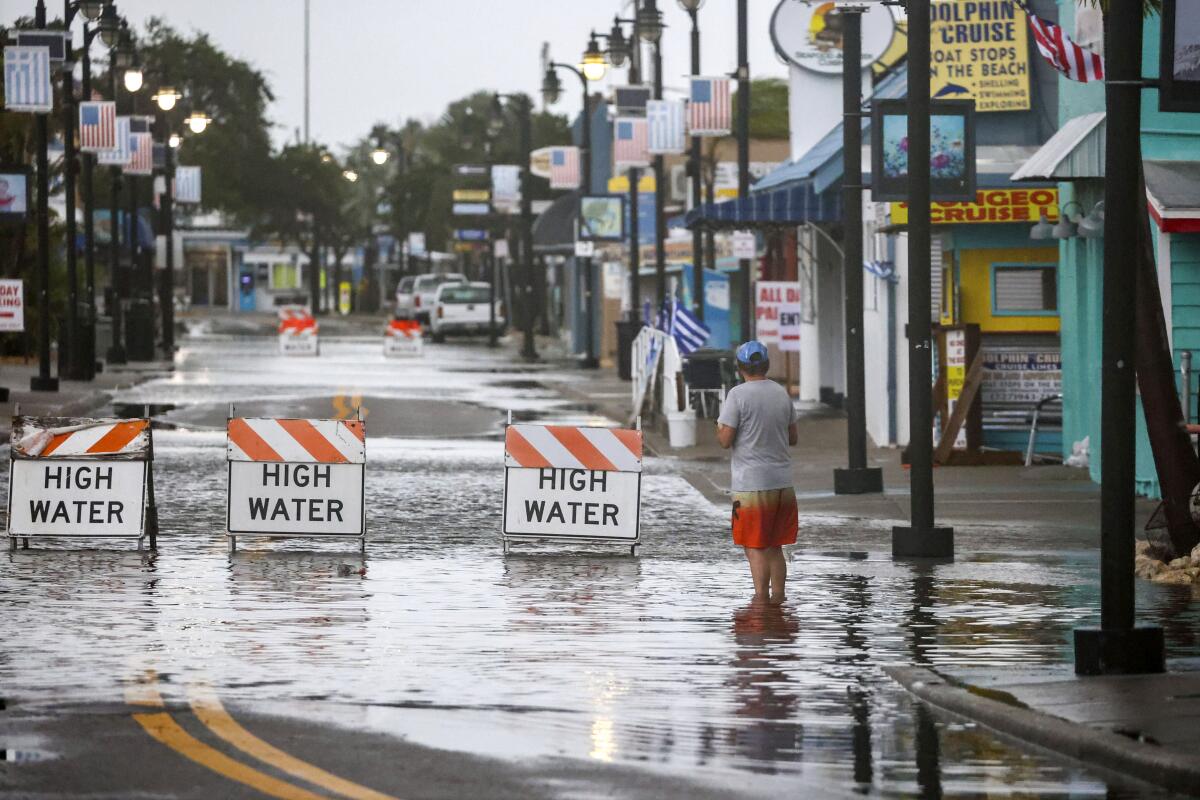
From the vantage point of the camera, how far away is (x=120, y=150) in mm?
46969

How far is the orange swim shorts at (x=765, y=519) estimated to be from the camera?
554 inches

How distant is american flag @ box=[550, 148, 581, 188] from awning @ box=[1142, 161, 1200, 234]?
136 feet

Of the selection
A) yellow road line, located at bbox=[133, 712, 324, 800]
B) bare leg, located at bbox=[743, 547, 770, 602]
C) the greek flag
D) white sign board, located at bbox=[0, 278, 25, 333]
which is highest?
white sign board, located at bbox=[0, 278, 25, 333]

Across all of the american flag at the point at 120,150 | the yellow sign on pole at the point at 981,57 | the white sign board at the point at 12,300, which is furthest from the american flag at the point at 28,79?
the yellow sign on pole at the point at 981,57

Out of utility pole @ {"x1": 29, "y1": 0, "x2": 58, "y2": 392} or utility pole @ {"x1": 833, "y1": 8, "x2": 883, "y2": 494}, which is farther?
utility pole @ {"x1": 29, "y1": 0, "x2": 58, "y2": 392}

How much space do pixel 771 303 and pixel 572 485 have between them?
55.0 feet

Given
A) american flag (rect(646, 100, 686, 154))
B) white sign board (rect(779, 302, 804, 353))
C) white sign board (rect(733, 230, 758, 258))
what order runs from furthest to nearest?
american flag (rect(646, 100, 686, 154)) < white sign board (rect(733, 230, 758, 258)) < white sign board (rect(779, 302, 804, 353))

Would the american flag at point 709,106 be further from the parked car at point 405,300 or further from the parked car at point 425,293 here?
the parked car at point 405,300

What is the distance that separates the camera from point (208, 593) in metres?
14.3

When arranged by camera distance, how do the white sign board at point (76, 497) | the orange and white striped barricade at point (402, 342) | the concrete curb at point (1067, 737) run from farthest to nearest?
1. the orange and white striped barricade at point (402, 342)
2. the white sign board at point (76, 497)
3. the concrete curb at point (1067, 737)

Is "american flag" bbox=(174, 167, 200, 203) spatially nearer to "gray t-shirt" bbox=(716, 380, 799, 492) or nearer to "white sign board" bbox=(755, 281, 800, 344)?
"white sign board" bbox=(755, 281, 800, 344)

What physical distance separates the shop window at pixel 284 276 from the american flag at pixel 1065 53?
13970 cm

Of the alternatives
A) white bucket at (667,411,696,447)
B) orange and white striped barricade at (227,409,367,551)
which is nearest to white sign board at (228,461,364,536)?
orange and white striped barricade at (227,409,367,551)

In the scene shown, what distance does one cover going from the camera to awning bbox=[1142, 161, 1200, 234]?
19.2m
